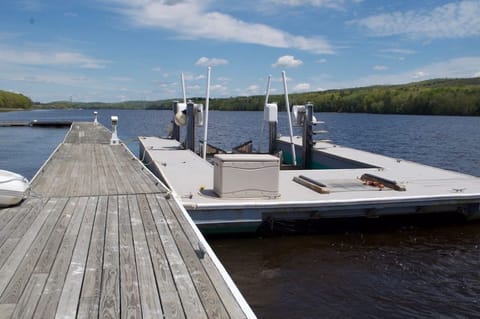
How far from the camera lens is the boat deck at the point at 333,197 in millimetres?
7094

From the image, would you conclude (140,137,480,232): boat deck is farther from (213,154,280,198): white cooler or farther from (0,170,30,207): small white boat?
(0,170,30,207): small white boat

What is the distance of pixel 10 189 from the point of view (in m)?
5.88

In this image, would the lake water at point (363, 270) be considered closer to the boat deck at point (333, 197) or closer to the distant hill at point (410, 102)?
the boat deck at point (333, 197)

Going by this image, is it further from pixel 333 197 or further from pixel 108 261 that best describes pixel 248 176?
pixel 108 261

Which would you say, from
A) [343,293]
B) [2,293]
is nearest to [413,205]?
[343,293]

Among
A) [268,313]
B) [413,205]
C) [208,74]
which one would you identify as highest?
[208,74]

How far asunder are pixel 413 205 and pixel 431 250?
35.3 inches

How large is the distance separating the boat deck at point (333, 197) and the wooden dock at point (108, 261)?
0.86m

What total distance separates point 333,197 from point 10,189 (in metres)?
4.99

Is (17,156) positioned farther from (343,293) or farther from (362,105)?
(362,105)

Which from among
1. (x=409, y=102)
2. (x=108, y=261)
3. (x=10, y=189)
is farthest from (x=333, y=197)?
(x=409, y=102)

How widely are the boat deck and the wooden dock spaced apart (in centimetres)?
86

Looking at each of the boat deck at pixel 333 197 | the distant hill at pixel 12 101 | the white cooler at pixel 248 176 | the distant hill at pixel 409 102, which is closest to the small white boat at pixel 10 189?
the boat deck at pixel 333 197

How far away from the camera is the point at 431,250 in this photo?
284 inches
